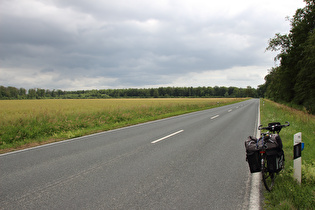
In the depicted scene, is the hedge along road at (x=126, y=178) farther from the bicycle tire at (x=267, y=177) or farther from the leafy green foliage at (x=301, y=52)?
the leafy green foliage at (x=301, y=52)

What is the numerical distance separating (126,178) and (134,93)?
14366 cm

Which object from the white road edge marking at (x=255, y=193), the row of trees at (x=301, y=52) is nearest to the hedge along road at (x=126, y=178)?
the white road edge marking at (x=255, y=193)

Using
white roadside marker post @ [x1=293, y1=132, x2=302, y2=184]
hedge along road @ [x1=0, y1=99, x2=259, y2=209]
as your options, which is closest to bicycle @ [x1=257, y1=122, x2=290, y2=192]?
white roadside marker post @ [x1=293, y1=132, x2=302, y2=184]

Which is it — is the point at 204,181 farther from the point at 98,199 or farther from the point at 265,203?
the point at 98,199

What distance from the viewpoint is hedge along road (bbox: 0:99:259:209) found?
2932 millimetres

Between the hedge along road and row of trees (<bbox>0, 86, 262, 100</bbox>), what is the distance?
120943mm

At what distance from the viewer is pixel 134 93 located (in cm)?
14588

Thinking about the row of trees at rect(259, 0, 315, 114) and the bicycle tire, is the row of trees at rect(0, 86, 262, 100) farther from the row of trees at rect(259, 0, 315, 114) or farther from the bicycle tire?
the bicycle tire

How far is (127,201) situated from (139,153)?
262cm

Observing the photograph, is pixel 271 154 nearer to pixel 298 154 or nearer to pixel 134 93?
pixel 298 154

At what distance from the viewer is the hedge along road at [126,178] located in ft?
9.62

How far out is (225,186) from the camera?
3473mm

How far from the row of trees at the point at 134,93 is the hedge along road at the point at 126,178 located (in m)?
121

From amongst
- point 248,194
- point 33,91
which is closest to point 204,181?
point 248,194
